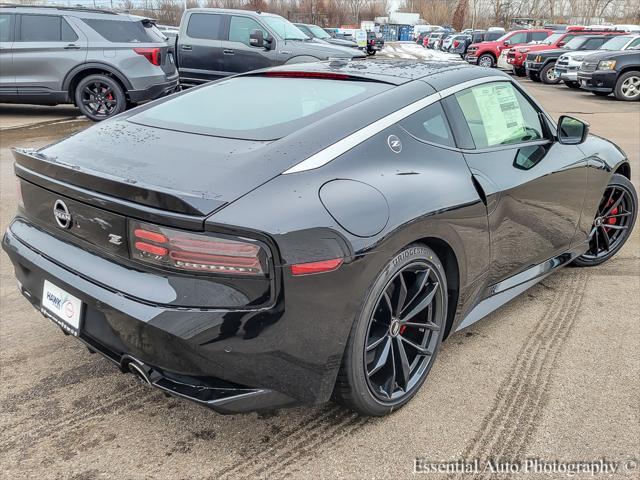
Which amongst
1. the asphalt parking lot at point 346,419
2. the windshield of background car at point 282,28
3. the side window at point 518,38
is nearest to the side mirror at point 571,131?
the asphalt parking lot at point 346,419

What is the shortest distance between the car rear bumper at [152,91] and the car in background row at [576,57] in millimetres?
12172

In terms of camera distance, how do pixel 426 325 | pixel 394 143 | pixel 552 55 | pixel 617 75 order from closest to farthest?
pixel 394 143 → pixel 426 325 → pixel 617 75 → pixel 552 55

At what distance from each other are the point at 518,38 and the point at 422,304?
26.0 metres

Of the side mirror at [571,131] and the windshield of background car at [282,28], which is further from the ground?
the windshield of background car at [282,28]

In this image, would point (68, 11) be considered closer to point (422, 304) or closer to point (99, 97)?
point (99, 97)

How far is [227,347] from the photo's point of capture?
6.45ft

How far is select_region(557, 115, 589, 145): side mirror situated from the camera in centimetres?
→ 351

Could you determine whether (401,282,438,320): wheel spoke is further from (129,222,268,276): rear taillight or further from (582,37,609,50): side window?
(582,37,609,50): side window

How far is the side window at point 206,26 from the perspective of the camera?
37.0 ft

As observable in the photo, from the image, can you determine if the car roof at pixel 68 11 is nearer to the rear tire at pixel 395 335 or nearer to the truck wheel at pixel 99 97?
the truck wheel at pixel 99 97

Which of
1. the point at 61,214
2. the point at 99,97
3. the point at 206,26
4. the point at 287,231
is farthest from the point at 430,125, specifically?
the point at 206,26

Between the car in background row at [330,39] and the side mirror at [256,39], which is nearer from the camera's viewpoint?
the side mirror at [256,39]

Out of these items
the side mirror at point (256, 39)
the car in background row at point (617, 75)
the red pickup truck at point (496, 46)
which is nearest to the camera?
the side mirror at point (256, 39)

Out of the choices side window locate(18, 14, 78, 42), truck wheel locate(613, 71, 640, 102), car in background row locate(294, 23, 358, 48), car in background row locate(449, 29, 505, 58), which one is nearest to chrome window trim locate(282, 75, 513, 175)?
side window locate(18, 14, 78, 42)
